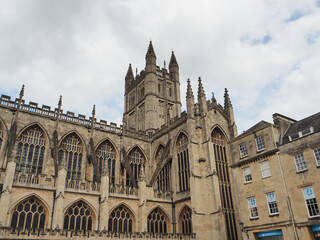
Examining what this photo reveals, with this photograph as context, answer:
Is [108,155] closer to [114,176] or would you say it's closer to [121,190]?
[114,176]

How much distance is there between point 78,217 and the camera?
21484mm

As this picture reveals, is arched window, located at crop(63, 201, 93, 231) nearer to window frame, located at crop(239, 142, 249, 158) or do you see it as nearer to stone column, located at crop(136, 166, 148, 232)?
stone column, located at crop(136, 166, 148, 232)

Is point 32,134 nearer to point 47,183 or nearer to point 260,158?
point 47,183

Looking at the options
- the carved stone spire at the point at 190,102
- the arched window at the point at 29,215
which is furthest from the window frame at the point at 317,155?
the arched window at the point at 29,215

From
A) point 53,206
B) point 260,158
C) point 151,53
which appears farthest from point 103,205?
point 151,53

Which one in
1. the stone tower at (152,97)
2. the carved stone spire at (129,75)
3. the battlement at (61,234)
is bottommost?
the battlement at (61,234)

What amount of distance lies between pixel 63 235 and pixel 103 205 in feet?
16.5

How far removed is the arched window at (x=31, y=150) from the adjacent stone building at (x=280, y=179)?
16516 millimetres

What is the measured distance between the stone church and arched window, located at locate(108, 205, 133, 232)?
0.25 feet

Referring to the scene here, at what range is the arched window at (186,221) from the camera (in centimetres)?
2439

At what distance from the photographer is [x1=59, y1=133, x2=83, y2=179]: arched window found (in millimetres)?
26016

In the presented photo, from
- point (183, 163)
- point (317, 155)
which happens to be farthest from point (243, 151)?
point (183, 163)

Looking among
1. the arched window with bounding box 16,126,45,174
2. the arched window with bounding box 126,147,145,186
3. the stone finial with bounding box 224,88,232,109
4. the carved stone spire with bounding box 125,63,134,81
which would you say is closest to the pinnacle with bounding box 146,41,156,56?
the carved stone spire with bounding box 125,63,134,81

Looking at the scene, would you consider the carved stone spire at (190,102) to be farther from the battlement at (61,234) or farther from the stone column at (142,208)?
the battlement at (61,234)
